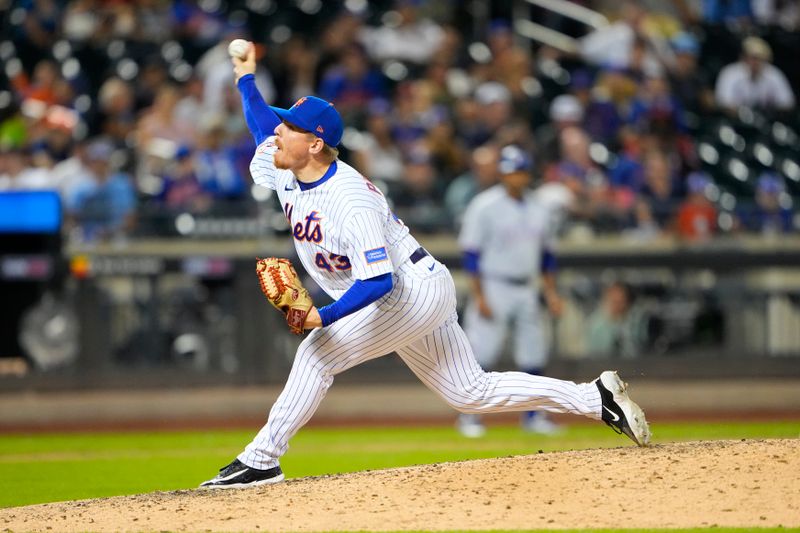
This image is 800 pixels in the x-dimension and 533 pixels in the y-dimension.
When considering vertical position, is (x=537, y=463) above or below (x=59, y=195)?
below

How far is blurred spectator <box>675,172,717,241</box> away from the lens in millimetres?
12727

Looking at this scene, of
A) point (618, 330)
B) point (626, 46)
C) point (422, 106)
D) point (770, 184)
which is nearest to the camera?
point (618, 330)

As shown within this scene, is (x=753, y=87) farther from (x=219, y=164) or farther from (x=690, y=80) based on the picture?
(x=219, y=164)

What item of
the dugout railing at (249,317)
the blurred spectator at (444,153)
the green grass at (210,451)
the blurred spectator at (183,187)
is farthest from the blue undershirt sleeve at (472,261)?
the blurred spectator at (183,187)

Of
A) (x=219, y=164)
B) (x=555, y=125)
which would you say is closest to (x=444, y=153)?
(x=555, y=125)

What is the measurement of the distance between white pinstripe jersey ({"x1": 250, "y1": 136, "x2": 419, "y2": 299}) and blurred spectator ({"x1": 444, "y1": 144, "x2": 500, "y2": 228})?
249 inches

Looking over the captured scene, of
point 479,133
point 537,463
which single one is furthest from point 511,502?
point 479,133

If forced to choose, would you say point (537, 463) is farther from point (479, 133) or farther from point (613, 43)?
point (613, 43)

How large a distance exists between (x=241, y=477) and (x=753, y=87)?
10.8 metres

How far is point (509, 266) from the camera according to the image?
11.3 metres

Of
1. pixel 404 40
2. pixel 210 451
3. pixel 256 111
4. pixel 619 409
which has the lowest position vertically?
pixel 210 451

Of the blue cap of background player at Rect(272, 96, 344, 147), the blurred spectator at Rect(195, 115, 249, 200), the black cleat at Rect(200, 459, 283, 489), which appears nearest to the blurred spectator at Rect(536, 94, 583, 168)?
the blurred spectator at Rect(195, 115, 249, 200)

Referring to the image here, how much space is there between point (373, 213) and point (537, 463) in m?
1.60

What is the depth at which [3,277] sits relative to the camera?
12328 millimetres
